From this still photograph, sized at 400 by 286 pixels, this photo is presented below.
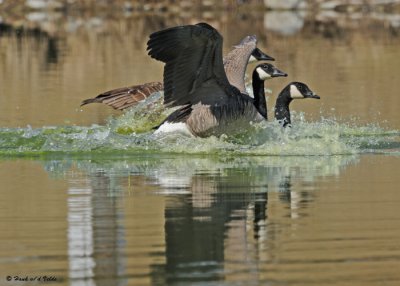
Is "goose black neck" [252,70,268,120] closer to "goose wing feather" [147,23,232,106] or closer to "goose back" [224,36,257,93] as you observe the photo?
"goose back" [224,36,257,93]

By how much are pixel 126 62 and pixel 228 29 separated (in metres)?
10.3

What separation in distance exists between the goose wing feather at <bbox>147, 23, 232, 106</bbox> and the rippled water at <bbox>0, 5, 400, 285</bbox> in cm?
51

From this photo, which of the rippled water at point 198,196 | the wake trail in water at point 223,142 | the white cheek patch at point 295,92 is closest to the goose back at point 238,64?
the white cheek patch at point 295,92

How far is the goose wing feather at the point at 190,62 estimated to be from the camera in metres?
12.2

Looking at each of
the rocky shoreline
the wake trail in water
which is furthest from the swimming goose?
the rocky shoreline

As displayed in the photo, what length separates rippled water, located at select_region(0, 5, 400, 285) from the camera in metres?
7.34

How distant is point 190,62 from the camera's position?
12.9 m

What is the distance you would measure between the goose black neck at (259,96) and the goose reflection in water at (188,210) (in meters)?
2.10

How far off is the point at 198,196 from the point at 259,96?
16.3ft

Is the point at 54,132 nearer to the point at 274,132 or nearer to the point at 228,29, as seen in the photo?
the point at 274,132

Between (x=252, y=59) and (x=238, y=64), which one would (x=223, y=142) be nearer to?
(x=238, y=64)

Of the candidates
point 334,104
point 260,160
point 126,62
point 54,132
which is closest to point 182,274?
point 260,160

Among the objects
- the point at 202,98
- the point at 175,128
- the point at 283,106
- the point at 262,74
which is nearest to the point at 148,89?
the point at 262,74

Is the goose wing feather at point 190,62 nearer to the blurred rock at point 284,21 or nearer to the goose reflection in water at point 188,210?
the goose reflection in water at point 188,210
